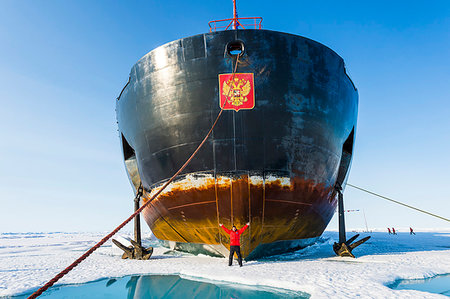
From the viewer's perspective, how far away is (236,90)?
5.67 metres

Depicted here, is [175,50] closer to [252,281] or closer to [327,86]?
[327,86]

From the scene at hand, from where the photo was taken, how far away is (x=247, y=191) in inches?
217

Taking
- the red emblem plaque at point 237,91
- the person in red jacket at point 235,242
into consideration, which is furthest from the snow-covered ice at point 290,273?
the red emblem plaque at point 237,91

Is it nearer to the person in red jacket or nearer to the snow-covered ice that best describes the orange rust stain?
the person in red jacket

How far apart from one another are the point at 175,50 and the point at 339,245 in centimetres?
561

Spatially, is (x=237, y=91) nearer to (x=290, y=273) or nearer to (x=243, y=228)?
(x=243, y=228)

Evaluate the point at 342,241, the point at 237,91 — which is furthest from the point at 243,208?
the point at 342,241

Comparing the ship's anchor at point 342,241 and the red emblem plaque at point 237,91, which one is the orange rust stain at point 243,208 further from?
the red emblem plaque at point 237,91

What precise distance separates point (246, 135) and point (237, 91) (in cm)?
88

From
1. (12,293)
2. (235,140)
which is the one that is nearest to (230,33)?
(235,140)

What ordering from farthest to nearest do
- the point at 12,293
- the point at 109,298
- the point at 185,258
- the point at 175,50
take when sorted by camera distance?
the point at 185,258, the point at 175,50, the point at 12,293, the point at 109,298

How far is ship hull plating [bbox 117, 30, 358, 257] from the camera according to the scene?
5605 millimetres

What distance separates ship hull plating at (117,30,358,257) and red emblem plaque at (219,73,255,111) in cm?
10

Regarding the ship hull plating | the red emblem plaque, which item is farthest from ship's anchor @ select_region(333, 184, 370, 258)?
the red emblem plaque
